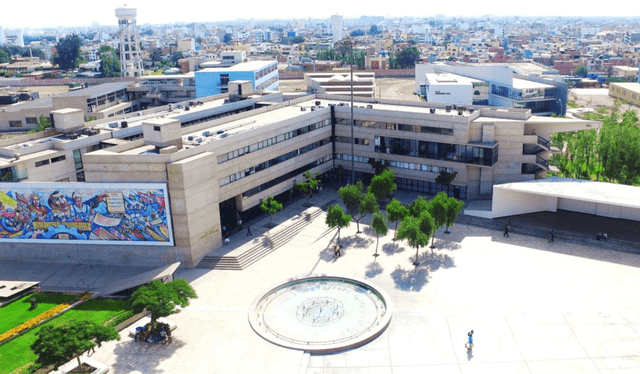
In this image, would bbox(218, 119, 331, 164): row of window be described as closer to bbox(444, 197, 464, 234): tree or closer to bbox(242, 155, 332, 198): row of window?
bbox(242, 155, 332, 198): row of window

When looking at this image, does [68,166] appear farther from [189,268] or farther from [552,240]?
[552,240]

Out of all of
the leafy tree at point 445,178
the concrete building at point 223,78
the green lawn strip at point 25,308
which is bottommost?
the green lawn strip at point 25,308

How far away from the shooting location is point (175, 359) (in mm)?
37031

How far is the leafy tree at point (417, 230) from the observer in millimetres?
47312

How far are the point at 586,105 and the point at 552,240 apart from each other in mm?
95509

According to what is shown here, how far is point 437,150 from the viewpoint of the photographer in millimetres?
65312

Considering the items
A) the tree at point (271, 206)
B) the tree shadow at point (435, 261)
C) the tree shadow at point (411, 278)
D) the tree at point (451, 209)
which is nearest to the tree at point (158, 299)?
the tree shadow at point (411, 278)

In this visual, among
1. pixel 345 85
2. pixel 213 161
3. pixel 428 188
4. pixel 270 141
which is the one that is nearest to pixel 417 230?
pixel 213 161

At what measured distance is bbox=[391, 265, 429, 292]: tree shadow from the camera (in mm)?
45678

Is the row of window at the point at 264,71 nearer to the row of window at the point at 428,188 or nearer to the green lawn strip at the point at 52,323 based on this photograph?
the row of window at the point at 428,188

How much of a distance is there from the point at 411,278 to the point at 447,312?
20.8ft

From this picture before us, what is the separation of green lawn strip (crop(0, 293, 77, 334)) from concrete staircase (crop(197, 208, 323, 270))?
12.5m

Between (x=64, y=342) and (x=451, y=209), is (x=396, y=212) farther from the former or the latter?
(x=64, y=342)

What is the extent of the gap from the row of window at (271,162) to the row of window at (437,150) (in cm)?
803
